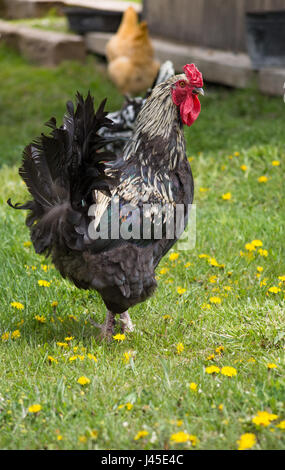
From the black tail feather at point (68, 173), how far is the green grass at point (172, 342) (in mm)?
689

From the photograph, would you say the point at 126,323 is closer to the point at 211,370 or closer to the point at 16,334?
the point at 16,334

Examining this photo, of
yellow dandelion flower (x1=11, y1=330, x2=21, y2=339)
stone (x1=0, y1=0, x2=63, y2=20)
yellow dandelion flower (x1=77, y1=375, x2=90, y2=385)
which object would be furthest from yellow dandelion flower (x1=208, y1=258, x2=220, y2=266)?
stone (x1=0, y1=0, x2=63, y2=20)

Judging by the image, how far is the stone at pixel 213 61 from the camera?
9.30 meters

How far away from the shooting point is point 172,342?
366cm

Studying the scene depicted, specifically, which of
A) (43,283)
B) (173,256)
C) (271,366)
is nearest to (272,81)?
(173,256)

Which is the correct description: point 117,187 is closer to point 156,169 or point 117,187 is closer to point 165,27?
point 156,169

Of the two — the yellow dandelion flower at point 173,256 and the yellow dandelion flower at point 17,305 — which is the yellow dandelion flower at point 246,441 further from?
the yellow dandelion flower at point 173,256

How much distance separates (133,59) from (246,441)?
335 inches

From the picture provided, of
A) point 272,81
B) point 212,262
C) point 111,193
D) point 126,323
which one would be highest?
point 272,81

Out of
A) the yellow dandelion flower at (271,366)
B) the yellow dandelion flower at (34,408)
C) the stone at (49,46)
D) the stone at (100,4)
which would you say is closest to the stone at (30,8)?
the stone at (100,4)

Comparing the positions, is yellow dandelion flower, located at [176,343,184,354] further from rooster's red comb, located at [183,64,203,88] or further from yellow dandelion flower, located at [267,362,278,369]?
rooster's red comb, located at [183,64,203,88]

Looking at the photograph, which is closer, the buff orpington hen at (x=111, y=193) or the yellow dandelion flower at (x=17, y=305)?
the buff orpington hen at (x=111, y=193)

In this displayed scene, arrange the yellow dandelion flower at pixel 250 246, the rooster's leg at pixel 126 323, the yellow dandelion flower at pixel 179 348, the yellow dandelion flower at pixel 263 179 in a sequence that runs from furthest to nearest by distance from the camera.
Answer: the yellow dandelion flower at pixel 263 179
the yellow dandelion flower at pixel 250 246
the rooster's leg at pixel 126 323
the yellow dandelion flower at pixel 179 348

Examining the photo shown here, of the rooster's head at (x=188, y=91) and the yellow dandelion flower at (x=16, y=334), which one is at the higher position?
the rooster's head at (x=188, y=91)
